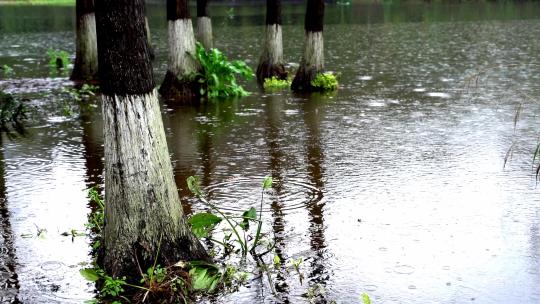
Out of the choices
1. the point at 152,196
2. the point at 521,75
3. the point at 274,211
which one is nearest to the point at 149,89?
the point at 152,196

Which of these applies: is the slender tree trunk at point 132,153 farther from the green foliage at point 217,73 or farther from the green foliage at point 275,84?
the green foliage at point 275,84

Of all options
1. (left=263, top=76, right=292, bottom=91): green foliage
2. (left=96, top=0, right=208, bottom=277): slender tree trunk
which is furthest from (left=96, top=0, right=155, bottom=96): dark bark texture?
(left=263, top=76, right=292, bottom=91): green foliage

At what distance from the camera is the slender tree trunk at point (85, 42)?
1902cm

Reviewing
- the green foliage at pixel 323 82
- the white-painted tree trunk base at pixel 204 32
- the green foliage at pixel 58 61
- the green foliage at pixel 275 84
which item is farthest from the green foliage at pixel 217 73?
the green foliage at pixel 58 61

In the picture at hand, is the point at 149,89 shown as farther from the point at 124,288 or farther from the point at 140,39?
the point at 124,288

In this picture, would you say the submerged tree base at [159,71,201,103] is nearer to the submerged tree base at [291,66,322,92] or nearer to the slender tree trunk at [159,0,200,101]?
the slender tree trunk at [159,0,200,101]

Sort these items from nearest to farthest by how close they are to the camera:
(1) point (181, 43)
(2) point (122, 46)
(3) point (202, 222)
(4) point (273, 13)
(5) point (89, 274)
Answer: (5) point (89, 274) → (2) point (122, 46) → (3) point (202, 222) → (1) point (181, 43) → (4) point (273, 13)

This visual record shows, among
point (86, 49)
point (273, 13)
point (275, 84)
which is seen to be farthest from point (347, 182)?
point (86, 49)

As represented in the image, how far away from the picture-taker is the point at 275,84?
18.9m

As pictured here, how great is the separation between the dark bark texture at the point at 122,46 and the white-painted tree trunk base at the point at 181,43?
384 inches

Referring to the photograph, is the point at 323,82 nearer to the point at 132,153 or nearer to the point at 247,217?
the point at 247,217

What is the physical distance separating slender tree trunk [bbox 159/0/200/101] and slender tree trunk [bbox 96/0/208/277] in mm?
9702

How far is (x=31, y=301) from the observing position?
625cm

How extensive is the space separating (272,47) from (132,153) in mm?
13451
